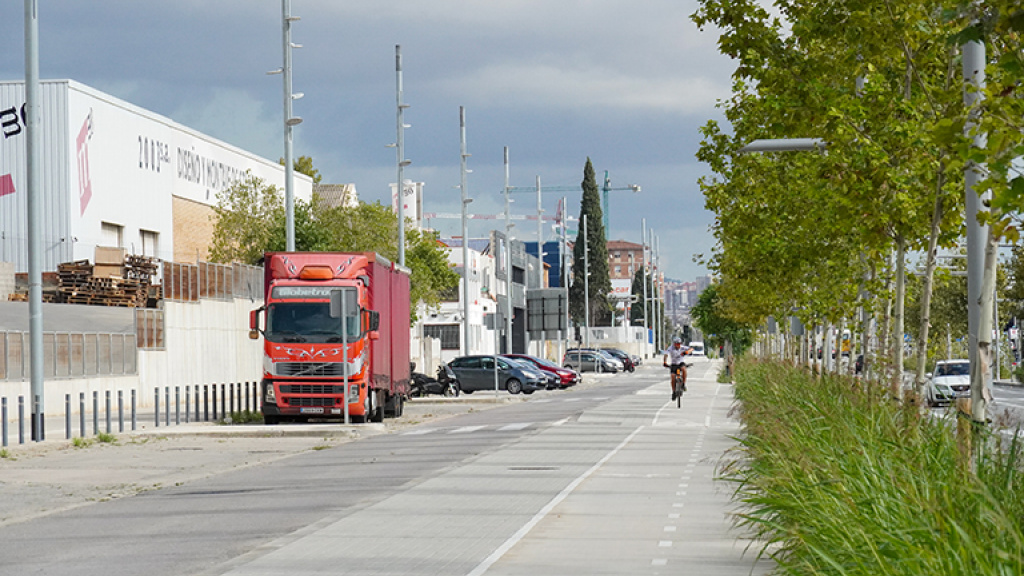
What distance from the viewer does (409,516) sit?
43.9 feet

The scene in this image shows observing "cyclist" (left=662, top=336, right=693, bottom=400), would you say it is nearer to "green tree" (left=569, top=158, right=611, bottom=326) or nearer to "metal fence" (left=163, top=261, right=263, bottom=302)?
"metal fence" (left=163, top=261, right=263, bottom=302)

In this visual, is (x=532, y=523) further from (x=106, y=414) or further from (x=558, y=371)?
(x=558, y=371)

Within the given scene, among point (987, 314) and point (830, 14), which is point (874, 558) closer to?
point (987, 314)

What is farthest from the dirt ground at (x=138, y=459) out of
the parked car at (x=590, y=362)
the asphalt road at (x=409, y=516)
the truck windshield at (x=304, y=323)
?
the parked car at (x=590, y=362)

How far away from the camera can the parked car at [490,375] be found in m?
56.0

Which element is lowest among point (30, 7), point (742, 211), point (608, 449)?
point (608, 449)

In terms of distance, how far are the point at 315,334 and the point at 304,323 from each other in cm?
33

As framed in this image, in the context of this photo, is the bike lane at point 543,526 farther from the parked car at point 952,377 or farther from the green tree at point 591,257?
the green tree at point 591,257

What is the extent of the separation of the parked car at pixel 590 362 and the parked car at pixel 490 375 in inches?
1111

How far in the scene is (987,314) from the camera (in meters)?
10.8

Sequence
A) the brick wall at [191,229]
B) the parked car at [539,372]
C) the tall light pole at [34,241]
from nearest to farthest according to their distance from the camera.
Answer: the tall light pole at [34,241], the parked car at [539,372], the brick wall at [191,229]

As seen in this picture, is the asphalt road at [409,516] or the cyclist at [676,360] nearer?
the asphalt road at [409,516]

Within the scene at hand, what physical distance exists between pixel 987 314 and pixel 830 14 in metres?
7.17

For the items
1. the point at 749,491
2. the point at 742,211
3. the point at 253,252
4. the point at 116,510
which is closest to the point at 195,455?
the point at 116,510
